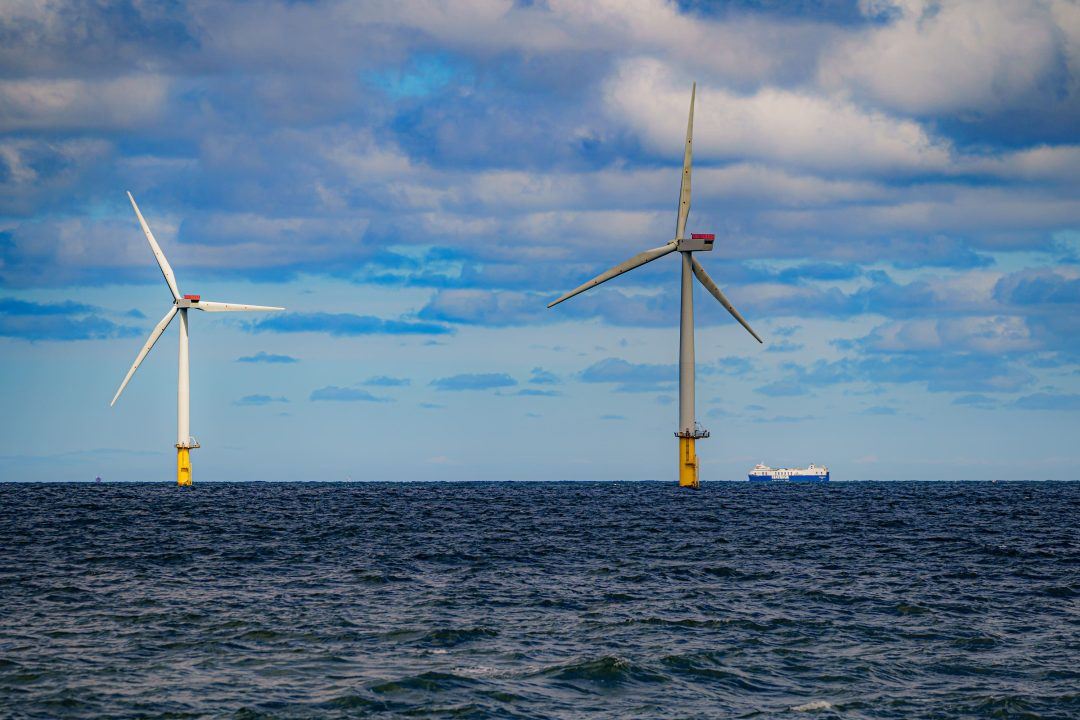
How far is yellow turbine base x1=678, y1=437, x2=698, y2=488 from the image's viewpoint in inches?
5960

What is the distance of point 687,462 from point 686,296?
78.6 ft

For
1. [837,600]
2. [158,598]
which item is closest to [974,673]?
[837,600]

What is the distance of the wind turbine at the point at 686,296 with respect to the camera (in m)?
146

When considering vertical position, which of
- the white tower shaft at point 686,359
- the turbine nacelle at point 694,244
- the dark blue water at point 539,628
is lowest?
the dark blue water at point 539,628

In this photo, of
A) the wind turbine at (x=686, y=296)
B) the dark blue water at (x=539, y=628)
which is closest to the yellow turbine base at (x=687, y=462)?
the wind turbine at (x=686, y=296)

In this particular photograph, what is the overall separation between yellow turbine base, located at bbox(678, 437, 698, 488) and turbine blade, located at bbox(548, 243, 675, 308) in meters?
25.3

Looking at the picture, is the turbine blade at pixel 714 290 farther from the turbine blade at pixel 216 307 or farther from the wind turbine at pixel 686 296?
the turbine blade at pixel 216 307

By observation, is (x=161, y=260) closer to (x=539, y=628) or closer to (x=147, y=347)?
(x=147, y=347)

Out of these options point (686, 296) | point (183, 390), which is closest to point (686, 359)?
point (686, 296)

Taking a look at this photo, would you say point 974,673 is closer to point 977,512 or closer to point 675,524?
point 675,524

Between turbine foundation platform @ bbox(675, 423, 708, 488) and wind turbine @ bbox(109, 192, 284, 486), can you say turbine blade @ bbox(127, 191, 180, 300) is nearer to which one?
wind turbine @ bbox(109, 192, 284, 486)

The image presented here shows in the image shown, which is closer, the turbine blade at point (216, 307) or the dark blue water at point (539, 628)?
the dark blue water at point (539, 628)

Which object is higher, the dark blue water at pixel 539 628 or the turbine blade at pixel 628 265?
the turbine blade at pixel 628 265

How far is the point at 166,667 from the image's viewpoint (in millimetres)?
32625
